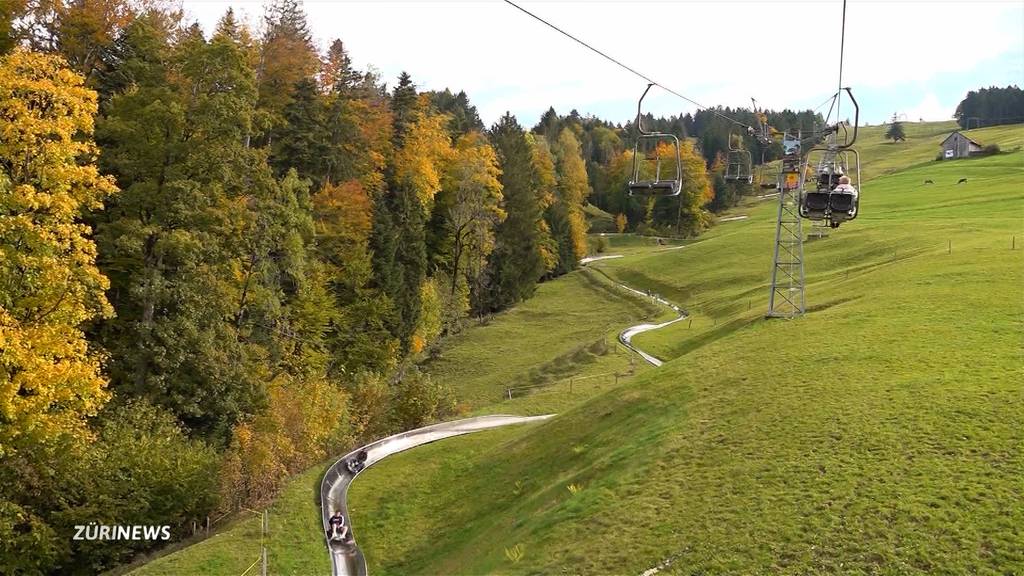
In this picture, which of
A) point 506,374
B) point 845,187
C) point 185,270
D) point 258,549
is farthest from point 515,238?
point 258,549

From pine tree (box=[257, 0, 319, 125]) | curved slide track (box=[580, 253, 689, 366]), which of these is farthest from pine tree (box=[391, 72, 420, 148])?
curved slide track (box=[580, 253, 689, 366])

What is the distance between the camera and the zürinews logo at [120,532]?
25.6 m

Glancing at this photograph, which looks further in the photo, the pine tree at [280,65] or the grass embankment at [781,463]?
the pine tree at [280,65]

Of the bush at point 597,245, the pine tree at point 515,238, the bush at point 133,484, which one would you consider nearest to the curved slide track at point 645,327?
the pine tree at point 515,238

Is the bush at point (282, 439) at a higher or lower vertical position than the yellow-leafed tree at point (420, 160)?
lower

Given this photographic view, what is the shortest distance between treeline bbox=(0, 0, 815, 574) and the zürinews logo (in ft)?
0.86

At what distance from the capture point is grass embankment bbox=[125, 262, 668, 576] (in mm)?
25016

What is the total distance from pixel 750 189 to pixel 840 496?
149044 mm

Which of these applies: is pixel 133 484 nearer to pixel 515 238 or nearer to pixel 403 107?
pixel 403 107

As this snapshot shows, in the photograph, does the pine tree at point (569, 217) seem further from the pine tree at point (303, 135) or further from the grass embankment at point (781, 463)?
the grass embankment at point (781, 463)

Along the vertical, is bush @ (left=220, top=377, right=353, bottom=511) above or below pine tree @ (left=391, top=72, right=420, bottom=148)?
below

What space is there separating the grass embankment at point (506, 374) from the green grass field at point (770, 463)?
0.25 m

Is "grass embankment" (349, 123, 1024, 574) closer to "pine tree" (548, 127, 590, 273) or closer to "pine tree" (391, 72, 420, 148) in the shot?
"pine tree" (391, 72, 420, 148)

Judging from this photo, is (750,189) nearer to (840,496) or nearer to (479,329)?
(479,329)
